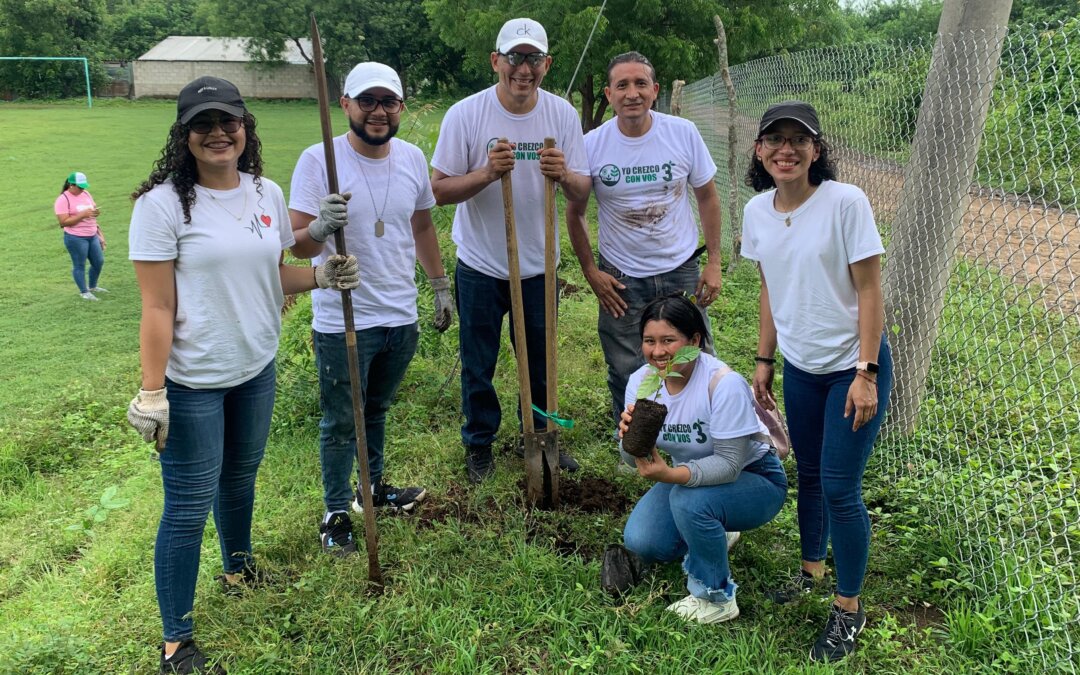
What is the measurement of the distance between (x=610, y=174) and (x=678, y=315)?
40.8 inches

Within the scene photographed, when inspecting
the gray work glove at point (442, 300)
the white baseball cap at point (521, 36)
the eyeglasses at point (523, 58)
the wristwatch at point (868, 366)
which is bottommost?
the wristwatch at point (868, 366)

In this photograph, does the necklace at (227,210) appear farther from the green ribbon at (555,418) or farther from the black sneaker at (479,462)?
the black sneaker at (479,462)

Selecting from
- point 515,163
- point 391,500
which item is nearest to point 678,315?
point 515,163

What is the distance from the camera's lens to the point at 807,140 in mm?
2393

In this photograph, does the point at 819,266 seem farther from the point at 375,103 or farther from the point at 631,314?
the point at 375,103

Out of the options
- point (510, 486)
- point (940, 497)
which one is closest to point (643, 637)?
point (510, 486)

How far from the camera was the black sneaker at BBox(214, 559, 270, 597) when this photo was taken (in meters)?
2.99

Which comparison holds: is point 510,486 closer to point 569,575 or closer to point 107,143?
point 569,575

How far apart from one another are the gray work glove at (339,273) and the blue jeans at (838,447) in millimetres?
1615

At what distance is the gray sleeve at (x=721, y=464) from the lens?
8.86 ft

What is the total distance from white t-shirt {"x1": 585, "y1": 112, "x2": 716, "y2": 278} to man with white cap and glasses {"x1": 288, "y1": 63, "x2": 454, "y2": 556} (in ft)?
2.79

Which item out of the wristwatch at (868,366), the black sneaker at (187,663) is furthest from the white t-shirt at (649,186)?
the black sneaker at (187,663)

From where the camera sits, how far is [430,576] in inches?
118

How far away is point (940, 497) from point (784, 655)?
1238 mm
